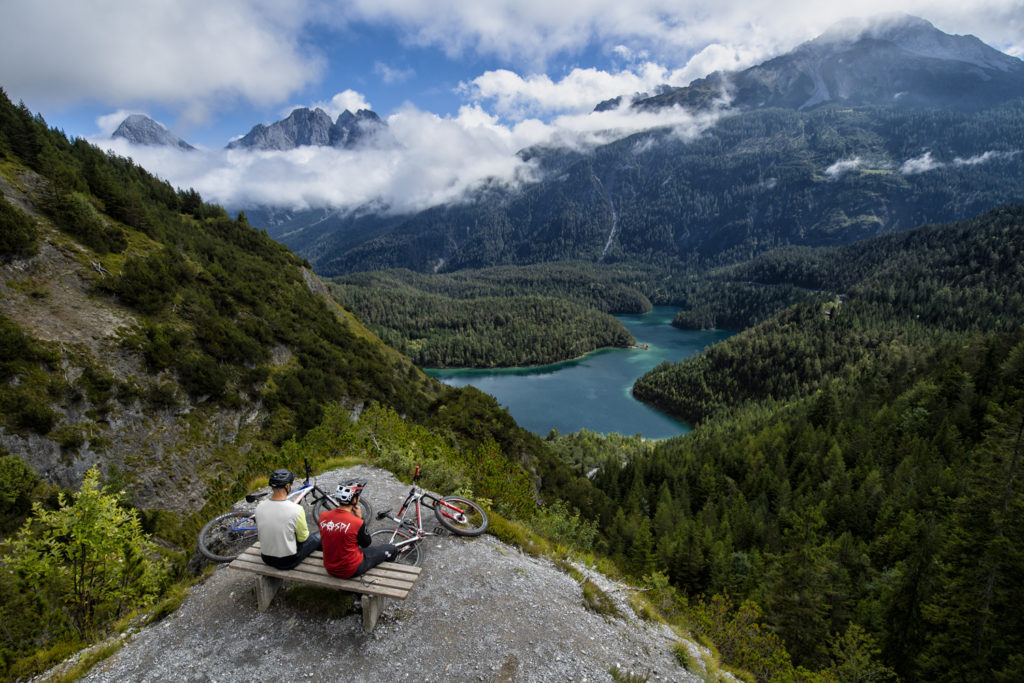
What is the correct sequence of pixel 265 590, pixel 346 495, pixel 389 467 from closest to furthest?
pixel 346 495 < pixel 265 590 < pixel 389 467

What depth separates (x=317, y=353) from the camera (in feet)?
183

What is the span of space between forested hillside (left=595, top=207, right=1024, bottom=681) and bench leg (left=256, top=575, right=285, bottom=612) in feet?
78.6

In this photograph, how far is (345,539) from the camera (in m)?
8.84

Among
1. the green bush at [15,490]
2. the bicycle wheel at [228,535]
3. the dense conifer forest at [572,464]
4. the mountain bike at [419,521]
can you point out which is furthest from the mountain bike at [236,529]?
the green bush at [15,490]

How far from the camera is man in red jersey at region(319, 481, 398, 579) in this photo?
8836mm

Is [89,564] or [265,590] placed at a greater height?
[89,564]

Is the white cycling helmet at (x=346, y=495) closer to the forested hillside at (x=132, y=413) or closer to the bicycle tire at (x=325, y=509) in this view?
the bicycle tire at (x=325, y=509)

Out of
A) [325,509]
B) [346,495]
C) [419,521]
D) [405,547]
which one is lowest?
[405,547]

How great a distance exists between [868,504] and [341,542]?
5869cm

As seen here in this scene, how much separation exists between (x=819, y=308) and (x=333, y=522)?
669ft

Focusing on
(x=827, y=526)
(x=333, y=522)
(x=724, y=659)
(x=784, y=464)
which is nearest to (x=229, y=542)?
(x=333, y=522)

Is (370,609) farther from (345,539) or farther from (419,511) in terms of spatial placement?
(419,511)

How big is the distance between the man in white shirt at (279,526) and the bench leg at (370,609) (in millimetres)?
1716

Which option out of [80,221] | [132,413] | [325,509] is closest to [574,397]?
[80,221]
